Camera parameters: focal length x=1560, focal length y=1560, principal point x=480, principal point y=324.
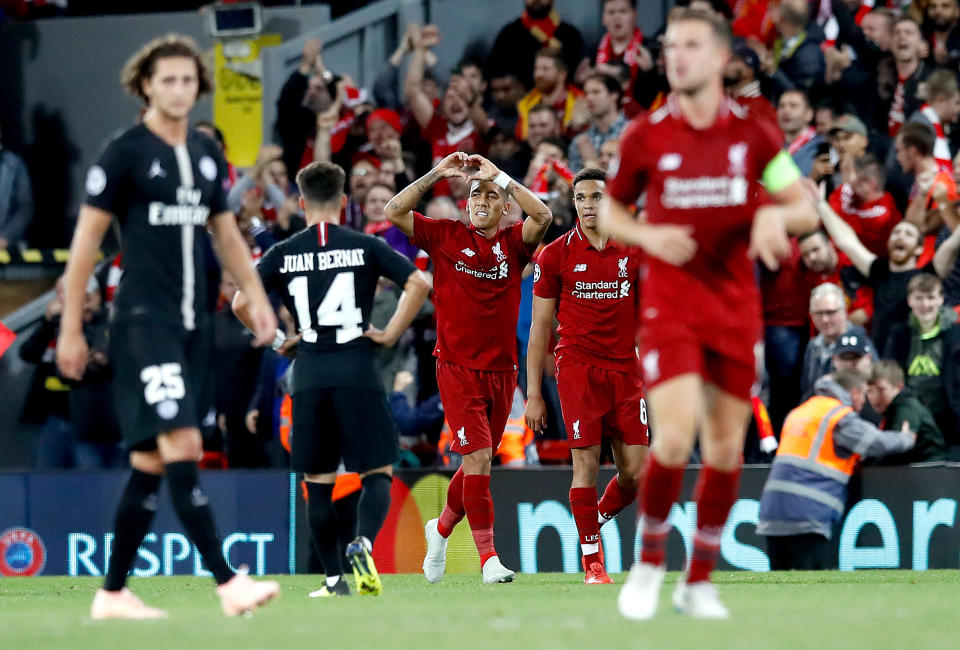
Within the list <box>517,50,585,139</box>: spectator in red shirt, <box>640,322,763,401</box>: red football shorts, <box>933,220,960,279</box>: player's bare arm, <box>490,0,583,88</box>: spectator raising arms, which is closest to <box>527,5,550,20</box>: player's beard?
<box>490,0,583,88</box>: spectator raising arms

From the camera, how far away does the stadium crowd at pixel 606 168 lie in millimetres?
11688

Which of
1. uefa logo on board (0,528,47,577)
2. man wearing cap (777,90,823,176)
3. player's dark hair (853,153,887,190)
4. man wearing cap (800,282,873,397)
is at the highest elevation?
man wearing cap (777,90,823,176)

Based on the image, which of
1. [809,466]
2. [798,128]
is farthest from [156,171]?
[798,128]

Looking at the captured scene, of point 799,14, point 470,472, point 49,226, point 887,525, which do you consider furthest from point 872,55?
point 49,226

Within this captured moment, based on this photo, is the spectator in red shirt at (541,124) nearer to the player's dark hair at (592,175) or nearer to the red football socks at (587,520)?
the player's dark hair at (592,175)

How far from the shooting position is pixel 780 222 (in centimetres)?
558

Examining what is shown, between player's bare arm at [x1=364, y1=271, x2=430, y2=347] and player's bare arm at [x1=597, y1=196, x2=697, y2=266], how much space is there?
92.6 inches

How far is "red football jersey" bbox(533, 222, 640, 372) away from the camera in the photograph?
9.12 meters

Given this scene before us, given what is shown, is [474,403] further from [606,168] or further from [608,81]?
[608,81]

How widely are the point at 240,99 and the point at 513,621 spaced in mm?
12334

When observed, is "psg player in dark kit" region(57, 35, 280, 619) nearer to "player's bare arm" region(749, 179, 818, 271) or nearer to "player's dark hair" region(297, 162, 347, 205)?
"player's dark hair" region(297, 162, 347, 205)

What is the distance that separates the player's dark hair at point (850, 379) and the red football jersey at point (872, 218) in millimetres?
1811

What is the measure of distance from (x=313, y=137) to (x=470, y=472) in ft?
24.3

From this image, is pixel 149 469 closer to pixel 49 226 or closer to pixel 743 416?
pixel 743 416
